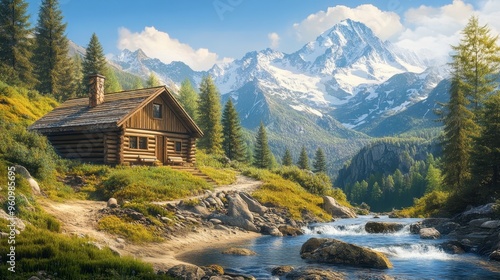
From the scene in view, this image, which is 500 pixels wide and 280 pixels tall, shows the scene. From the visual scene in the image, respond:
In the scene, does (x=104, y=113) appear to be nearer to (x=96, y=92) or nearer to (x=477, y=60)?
(x=96, y=92)

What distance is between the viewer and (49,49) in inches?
2282

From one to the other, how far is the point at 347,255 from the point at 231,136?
2065 inches

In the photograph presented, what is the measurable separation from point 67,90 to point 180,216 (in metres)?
50.3

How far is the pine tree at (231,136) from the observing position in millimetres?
67369

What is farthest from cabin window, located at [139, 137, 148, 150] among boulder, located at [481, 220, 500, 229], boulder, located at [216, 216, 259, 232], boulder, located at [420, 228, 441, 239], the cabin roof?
boulder, located at [481, 220, 500, 229]

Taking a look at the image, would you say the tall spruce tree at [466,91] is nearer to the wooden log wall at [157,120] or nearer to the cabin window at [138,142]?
the wooden log wall at [157,120]

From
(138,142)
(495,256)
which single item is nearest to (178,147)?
(138,142)

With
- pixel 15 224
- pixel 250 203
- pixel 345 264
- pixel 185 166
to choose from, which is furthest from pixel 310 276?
pixel 185 166

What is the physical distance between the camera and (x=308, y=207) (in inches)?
1375

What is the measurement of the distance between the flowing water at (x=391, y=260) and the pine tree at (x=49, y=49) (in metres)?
48.5

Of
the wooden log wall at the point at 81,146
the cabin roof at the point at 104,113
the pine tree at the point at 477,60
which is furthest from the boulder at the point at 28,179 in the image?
the pine tree at the point at 477,60

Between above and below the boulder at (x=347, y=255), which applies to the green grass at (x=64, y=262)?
above

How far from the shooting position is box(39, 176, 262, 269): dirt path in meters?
15.7

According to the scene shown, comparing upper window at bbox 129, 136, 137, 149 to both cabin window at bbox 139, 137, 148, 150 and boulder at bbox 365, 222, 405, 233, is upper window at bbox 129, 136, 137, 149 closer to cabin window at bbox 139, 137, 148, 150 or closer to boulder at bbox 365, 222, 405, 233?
cabin window at bbox 139, 137, 148, 150
